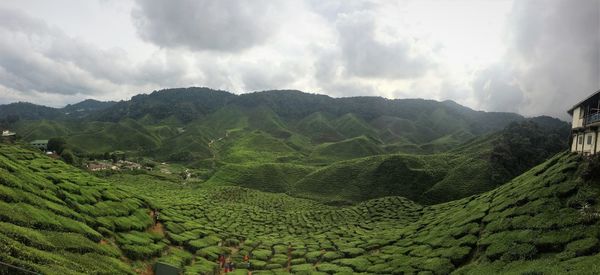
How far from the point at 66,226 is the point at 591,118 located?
51869 mm

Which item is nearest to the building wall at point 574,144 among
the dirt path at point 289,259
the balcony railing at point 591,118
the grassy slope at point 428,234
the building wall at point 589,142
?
the grassy slope at point 428,234

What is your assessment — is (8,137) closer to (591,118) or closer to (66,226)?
(66,226)

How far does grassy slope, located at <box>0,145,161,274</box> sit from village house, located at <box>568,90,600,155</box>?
46239mm

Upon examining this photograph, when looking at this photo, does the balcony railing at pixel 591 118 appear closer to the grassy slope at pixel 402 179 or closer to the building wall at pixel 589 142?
the building wall at pixel 589 142

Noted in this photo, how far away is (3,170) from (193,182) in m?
91.1

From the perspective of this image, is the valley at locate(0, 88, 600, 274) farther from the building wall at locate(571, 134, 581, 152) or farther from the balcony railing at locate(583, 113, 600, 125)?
the balcony railing at locate(583, 113, 600, 125)

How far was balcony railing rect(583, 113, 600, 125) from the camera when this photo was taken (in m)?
38.0

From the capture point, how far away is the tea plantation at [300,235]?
87.6ft

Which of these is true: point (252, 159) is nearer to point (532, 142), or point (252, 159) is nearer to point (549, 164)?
point (532, 142)

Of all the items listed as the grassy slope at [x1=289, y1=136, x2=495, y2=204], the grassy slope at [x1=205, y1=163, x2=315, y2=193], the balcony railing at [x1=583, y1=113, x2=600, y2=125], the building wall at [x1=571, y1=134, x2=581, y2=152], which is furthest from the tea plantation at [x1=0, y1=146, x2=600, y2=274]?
the grassy slope at [x1=205, y1=163, x2=315, y2=193]

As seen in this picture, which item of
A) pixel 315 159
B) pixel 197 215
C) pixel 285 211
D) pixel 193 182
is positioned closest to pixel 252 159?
pixel 315 159

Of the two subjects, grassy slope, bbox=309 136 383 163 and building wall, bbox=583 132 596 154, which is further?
grassy slope, bbox=309 136 383 163

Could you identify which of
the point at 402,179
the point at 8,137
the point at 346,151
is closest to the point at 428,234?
the point at 402,179

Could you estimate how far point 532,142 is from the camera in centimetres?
10088
